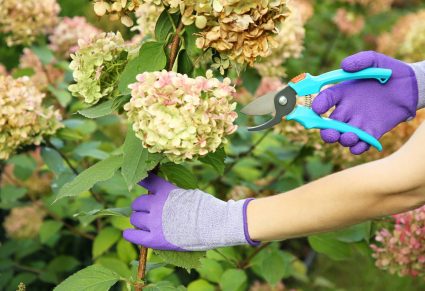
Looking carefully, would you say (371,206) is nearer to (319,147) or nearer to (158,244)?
(158,244)

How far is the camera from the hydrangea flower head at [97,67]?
5.00ft

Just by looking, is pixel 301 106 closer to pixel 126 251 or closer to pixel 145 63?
pixel 145 63

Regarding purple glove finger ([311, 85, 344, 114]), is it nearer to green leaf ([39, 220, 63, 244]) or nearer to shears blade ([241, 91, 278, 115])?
shears blade ([241, 91, 278, 115])

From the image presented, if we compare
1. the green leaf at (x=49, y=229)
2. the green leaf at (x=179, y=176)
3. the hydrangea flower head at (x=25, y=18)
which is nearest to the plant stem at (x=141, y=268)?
the green leaf at (x=179, y=176)

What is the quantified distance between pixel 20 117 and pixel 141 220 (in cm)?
63

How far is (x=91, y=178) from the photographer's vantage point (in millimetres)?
1510

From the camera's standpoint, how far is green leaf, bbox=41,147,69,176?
213cm

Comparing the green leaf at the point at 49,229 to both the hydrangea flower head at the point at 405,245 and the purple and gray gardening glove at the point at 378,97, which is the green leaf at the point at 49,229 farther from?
the purple and gray gardening glove at the point at 378,97

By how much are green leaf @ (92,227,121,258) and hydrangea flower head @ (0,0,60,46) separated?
30.2 inches

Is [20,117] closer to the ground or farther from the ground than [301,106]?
closer to the ground

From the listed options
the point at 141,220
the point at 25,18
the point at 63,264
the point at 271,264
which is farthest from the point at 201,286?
the point at 25,18

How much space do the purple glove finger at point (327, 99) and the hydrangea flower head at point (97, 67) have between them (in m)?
0.44

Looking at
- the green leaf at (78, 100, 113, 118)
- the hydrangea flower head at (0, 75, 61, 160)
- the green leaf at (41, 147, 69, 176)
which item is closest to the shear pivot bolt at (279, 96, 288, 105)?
the green leaf at (78, 100, 113, 118)

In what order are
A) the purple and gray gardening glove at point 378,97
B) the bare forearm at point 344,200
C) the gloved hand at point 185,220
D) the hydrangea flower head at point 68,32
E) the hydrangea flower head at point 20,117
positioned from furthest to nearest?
1. the hydrangea flower head at point 68,32
2. the hydrangea flower head at point 20,117
3. the purple and gray gardening glove at point 378,97
4. the gloved hand at point 185,220
5. the bare forearm at point 344,200
